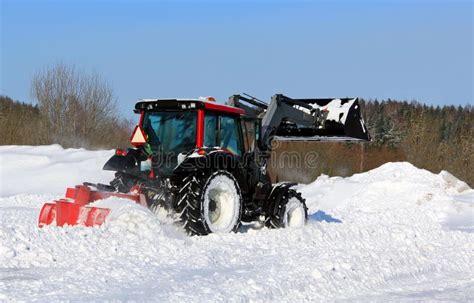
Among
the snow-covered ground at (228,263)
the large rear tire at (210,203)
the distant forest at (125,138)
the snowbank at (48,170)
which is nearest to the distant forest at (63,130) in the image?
the distant forest at (125,138)

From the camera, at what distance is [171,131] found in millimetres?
9055

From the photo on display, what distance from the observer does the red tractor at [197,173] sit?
324 inches

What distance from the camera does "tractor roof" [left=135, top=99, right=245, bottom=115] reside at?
8.80m

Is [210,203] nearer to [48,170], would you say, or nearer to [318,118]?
Result: [318,118]

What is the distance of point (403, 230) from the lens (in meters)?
10.4

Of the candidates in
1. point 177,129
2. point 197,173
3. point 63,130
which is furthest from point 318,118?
A: point 63,130

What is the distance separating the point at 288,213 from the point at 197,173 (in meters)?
2.18

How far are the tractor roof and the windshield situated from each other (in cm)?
12

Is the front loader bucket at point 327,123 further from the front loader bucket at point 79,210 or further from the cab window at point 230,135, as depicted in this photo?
the front loader bucket at point 79,210

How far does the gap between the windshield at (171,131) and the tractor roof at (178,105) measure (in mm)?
116

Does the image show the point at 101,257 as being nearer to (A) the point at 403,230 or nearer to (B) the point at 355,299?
(B) the point at 355,299

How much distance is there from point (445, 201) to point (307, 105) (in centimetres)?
619

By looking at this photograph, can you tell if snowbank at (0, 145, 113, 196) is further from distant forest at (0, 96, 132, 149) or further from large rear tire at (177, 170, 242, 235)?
large rear tire at (177, 170, 242, 235)

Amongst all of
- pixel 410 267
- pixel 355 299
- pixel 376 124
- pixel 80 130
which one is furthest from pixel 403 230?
pixel 376 124
